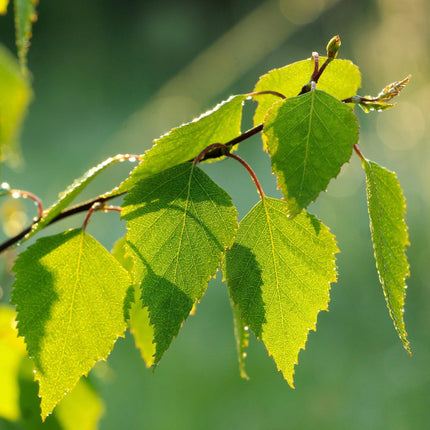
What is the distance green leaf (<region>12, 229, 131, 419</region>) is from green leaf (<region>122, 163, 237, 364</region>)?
47mm

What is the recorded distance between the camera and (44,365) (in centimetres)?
36

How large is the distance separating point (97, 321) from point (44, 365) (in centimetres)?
4

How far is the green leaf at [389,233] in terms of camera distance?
36cm

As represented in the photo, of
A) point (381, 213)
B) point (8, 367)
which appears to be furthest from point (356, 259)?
point (381, 213)

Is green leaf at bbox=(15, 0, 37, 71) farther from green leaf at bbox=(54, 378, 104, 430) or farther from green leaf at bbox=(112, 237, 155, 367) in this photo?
green leaf at bbox=(54, 378, 104, 430)

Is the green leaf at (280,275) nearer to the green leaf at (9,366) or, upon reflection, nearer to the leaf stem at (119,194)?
the leaf stem at (119,194)

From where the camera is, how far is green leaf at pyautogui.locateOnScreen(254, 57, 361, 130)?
1.40 ft

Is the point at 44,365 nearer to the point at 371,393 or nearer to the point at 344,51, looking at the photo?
the point at 371,393

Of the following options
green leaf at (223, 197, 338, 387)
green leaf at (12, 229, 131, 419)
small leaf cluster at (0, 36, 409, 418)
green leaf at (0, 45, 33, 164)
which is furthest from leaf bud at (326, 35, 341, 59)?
green leaf at (0, 45, 33, 164)

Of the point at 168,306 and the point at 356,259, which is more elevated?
the point at 168,306

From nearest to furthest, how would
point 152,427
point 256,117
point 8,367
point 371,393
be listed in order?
1. point 256,117
2. point 8,367
3. point 152,427
4. point 371,393

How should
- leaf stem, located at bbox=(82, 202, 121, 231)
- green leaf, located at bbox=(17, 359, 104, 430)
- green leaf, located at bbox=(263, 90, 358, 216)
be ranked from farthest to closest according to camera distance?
green leaf, located at bbox=(17, 359, 104, 430)
leaf stem, located at bbox=(82, 202, 121, 231)
green leaf, located at bbox=(263, 90, 358, 216)

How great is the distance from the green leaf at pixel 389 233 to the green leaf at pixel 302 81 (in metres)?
0.08

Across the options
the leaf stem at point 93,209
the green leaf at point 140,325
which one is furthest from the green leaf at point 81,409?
the leaf stem at point 93,209
